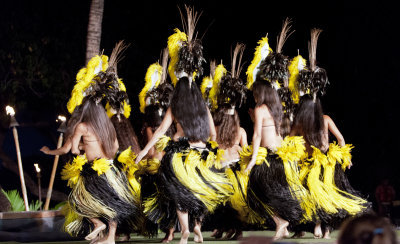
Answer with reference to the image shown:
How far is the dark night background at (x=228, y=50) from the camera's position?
9.19 m

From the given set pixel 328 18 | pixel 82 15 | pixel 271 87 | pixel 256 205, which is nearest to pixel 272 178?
pixel 256 205

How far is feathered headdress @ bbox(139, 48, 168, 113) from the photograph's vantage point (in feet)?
21.4

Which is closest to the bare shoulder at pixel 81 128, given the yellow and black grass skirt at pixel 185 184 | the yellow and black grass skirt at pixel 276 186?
the yellow and black grass skirt at pixel 185 184

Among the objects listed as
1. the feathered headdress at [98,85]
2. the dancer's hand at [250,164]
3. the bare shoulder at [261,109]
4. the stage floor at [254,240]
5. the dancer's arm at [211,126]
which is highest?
the feathered headdress at [98,85]

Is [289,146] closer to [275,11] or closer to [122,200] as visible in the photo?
[122,200]

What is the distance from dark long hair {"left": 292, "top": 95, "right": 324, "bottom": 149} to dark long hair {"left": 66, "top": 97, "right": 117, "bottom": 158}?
165cm

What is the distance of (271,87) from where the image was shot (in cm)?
554

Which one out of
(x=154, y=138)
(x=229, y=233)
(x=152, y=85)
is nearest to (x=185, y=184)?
(x=154, y=138)

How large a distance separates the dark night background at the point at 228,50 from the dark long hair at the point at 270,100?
305 centimetres

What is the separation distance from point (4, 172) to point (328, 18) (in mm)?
6471

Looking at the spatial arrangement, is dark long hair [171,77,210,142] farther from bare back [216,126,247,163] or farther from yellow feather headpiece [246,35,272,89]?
bare back [216,126,247,163]

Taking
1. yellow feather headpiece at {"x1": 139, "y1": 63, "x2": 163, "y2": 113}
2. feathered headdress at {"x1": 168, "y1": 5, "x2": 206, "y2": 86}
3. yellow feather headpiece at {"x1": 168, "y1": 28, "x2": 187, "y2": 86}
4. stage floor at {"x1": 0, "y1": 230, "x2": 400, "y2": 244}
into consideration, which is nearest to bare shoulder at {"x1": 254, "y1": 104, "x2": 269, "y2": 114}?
feathered headdress at {"x1": 168, "y1": 5, "x2": 206, "y2": 86}

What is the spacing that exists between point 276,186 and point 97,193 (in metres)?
1.34

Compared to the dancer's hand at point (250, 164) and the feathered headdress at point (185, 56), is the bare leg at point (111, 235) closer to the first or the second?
the dancer's hand at point (250, 164)
